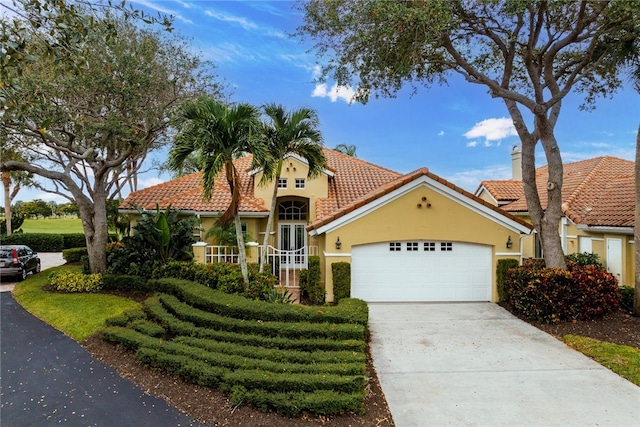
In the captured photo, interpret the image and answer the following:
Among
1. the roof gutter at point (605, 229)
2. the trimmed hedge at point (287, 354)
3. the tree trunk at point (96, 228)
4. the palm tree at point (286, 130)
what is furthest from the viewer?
the tree trunk at point (96, 228)

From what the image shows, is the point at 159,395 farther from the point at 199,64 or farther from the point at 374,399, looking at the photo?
the point at 199,64

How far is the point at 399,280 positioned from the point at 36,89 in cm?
1475

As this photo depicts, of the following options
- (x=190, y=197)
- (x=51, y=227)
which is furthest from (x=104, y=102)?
(x=51, y=227)

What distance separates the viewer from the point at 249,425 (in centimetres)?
560

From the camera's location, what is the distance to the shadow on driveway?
234 inches

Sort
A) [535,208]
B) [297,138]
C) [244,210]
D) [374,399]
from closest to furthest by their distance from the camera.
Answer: [374,399], [297,138], [535,208], [244,210]

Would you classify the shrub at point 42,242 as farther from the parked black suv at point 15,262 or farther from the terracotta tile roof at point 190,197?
the terracotta tile roof at point 190,197

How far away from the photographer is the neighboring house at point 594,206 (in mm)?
13852

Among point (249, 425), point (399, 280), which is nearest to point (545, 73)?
point (399, 280)

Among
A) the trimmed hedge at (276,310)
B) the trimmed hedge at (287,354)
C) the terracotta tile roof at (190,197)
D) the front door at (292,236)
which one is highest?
the terracotta tile roof at (190,197)

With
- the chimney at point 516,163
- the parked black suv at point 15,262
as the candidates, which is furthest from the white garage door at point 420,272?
the parked black suv at point 15,262

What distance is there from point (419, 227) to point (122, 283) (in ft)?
39.4

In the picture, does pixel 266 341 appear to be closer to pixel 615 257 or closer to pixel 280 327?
pixel 280 327

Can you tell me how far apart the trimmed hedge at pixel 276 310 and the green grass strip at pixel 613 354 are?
17.3ft
